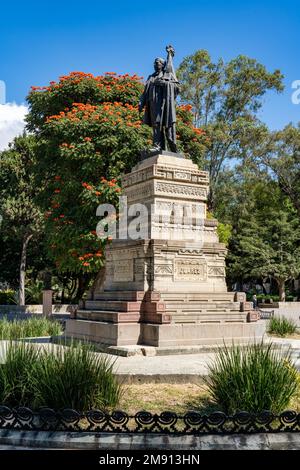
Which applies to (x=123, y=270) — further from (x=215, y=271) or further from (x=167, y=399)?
(x=167, y=399)

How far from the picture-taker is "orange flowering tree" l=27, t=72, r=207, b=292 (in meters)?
21.0

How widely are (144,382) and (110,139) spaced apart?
48.4 ft

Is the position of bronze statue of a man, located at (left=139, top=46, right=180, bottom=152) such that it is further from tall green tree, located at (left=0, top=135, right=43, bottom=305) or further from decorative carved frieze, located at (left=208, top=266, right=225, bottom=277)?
tall green tree, located at (left=0, top=135, right=43, bottom=305)

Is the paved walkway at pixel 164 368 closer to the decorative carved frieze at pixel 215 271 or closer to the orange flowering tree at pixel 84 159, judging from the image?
the decorative carved frieze at pixel 215 271

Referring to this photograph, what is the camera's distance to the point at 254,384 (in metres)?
6.01

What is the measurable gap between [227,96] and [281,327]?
23.5 metres

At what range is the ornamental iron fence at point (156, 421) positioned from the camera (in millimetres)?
5316

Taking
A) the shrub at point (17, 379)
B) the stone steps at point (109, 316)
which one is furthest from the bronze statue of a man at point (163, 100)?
the shrub at point (17, 379)

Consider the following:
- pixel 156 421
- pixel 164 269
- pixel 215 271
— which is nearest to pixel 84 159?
pixel 215 271

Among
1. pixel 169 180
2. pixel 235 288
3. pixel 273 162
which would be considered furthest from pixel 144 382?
pixel 235 288

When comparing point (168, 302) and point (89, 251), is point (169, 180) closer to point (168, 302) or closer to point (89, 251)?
point (168, 302)

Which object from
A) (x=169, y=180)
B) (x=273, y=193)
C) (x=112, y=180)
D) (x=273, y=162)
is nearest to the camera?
(x=169, y=180)

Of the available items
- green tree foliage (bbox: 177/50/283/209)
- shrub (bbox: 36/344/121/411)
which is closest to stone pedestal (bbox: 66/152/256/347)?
shrub (bbox: 36/344/121/411)

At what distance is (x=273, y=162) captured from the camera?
39.5 meters
